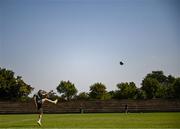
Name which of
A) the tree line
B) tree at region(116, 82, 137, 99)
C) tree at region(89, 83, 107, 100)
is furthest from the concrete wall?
tree at region(89, 83, 107, 100)

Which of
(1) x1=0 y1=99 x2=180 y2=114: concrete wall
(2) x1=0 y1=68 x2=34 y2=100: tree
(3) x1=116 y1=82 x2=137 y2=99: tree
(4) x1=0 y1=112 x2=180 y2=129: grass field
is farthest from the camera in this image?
(3) x1=116 y1=82 x2=137 y2=99: tree

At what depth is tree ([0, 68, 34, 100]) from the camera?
3762 inches

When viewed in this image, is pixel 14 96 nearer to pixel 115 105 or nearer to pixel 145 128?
pixel 115 105

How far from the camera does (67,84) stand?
106812 millimetres

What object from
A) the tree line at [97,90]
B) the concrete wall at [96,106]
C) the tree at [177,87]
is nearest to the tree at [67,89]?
the tree line at [97,90]

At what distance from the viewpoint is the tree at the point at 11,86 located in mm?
95562

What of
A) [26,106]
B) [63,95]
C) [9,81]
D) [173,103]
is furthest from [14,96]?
[173,103]

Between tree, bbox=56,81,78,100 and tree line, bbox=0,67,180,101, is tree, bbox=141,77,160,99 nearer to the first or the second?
tree line, bbox=0,67,180,101

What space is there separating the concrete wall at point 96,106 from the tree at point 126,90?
36845 mm

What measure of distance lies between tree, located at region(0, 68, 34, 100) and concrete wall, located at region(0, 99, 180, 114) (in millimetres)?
31593

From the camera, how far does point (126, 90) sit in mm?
101250

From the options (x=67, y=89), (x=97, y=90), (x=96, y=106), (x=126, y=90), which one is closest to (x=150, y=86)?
(x=126, y=90)

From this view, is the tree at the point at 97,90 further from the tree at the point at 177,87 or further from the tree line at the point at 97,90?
the tree at the point at 177,87

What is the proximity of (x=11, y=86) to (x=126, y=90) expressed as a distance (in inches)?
1094
